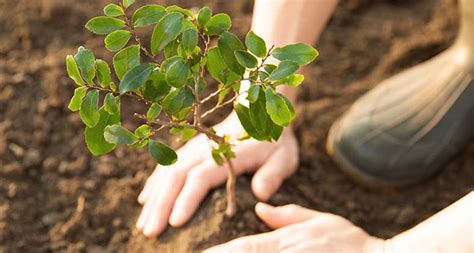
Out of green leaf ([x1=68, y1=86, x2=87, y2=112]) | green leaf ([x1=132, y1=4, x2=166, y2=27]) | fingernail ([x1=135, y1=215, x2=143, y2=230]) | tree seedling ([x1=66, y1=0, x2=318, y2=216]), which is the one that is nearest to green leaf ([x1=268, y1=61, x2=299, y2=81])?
tree seedling ([x1=66, y1=0, x2=318, y2=216])

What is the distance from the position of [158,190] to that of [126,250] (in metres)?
0.16

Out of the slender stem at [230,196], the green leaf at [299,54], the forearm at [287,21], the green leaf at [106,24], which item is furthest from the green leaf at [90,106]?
the forearm at [287,21]

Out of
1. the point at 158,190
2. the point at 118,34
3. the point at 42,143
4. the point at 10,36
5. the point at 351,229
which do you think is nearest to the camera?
the point at 118,34

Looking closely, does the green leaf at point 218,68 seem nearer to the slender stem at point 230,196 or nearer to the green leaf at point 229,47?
the green leaf at point 229,47

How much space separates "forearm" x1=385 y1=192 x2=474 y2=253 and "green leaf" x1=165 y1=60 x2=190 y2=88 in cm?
70

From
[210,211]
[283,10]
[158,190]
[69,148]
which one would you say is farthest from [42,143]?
[283,10]

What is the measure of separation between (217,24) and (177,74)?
109 millimetres

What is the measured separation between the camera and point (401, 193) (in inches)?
83.4

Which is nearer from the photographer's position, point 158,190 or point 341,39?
point 158,190

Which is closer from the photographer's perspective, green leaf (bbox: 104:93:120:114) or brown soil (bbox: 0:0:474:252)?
green leaf (bbox: 104:93:120:114)

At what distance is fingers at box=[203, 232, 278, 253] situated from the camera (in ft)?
5.52

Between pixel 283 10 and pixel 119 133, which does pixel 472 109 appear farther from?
pixel 119 133

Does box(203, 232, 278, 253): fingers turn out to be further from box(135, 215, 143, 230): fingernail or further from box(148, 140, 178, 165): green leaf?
box(148, 140, 178, 165): green leaf

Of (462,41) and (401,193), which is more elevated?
(462,41)
